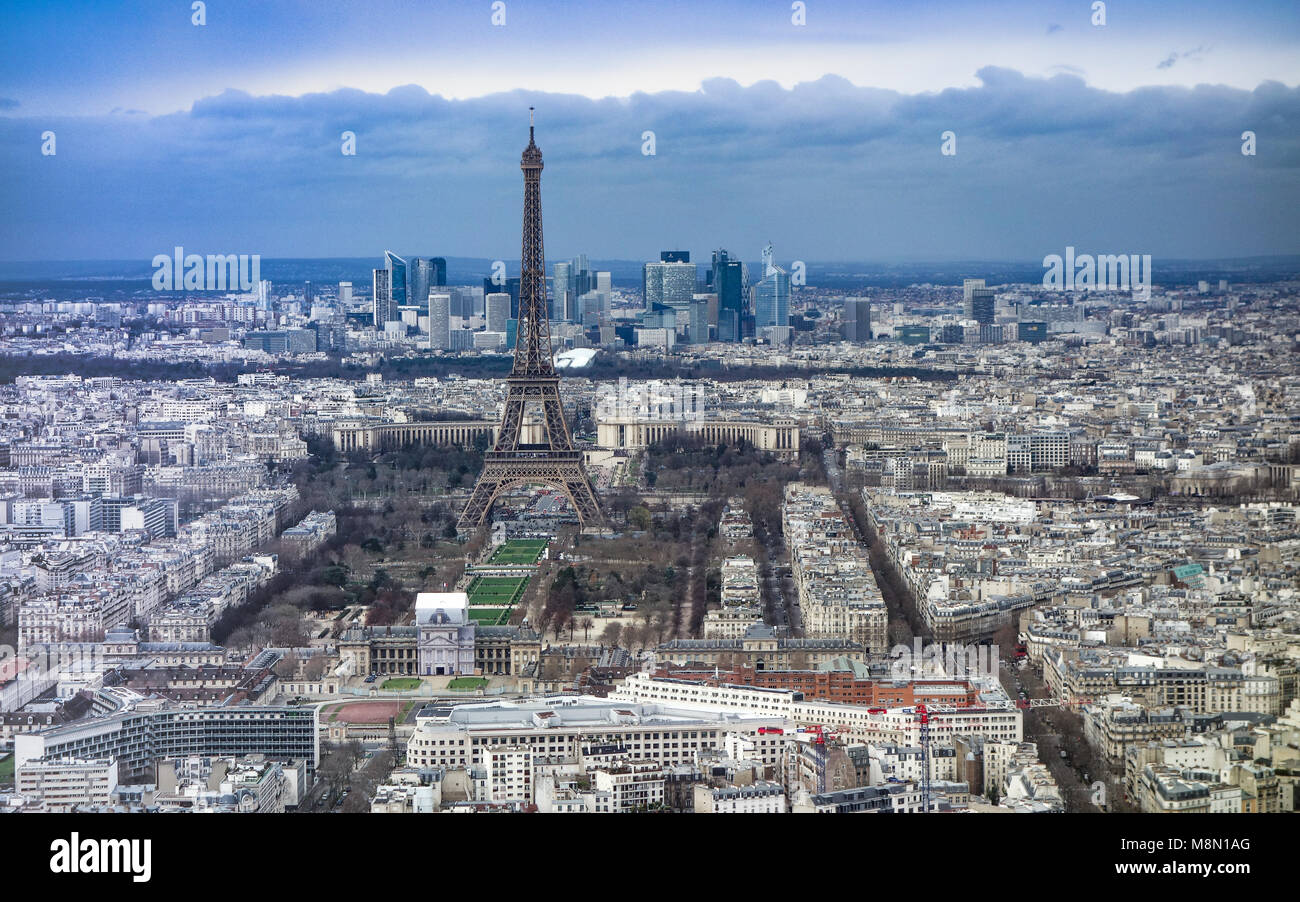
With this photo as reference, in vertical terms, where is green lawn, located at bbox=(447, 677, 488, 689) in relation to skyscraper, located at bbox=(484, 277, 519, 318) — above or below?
below

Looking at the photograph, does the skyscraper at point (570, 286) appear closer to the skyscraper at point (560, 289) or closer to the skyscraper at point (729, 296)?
the skyscraper at point (560, 289)

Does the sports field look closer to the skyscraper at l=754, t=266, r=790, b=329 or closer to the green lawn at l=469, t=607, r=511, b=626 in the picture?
the green lawn at l=469, t=607, r=511, b=626

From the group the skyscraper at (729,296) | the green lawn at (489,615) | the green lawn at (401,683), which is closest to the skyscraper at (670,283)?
the skyscraper at (729,296)

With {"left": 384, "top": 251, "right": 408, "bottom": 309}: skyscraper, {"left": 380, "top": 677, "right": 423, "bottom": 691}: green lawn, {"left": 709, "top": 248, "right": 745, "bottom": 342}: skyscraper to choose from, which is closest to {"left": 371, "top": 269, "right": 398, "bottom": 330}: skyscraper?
{"left": 384, "top": 251, "right": 408, "bottom": 309}: skyscraper

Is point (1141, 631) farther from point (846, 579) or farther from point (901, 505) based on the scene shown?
point (901, 505)

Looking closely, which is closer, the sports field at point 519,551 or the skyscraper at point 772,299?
the sports field at point 519,551
